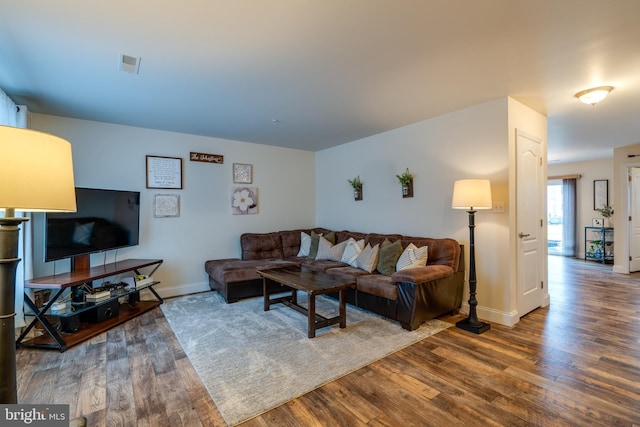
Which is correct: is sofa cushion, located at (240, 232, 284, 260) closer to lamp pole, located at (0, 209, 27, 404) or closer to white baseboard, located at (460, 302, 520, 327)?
white baseboard, located at (460, 302, 520, 327)

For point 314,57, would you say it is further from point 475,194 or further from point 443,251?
point 443,251

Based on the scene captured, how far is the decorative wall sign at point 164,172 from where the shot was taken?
4.21 meters

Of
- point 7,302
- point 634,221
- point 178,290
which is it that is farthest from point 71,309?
point 634,221

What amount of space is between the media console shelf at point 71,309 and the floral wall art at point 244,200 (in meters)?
1.64

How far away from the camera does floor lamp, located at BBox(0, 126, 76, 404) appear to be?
1.01 m

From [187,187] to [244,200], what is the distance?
0.93 m

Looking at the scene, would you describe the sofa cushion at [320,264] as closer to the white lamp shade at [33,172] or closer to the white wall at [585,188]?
the white lamp shade at [33,172]

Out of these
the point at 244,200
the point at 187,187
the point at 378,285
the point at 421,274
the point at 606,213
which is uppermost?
the point at 187,187

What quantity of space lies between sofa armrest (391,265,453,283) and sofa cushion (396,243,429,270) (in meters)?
0.18

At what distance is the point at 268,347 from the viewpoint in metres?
2.69

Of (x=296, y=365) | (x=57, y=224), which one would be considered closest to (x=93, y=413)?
(x=296, y=365)

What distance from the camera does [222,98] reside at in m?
3.10

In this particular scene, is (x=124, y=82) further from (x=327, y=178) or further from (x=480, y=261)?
(x=480, y=261)

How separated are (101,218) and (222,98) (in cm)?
202
